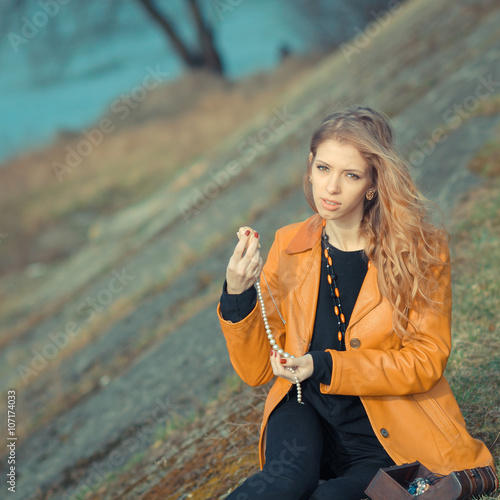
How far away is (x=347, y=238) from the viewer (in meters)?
2.64

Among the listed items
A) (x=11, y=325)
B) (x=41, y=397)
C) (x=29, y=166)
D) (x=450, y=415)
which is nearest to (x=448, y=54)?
(x=41, y=397)

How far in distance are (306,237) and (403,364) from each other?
630 mm

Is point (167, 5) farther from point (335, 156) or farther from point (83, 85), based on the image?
point (335, 156)

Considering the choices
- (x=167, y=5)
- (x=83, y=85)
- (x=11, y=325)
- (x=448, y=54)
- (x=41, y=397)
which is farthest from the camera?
(x=83, y=85)

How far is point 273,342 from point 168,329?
4.15 m

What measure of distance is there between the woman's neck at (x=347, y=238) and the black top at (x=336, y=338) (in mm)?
25

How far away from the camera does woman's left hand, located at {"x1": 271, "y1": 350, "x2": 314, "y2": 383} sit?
92.0 inches

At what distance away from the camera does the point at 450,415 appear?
8.05 ft
